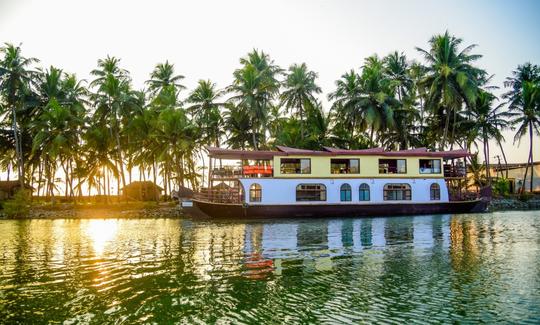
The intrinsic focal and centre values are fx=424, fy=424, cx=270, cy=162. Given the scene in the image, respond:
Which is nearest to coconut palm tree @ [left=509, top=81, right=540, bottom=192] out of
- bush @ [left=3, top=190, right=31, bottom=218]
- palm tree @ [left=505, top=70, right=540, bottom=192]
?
palm tree @ [left=505, top=70, right=540, bottom=192]

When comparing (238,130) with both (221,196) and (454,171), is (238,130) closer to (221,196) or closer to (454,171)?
(221,196)

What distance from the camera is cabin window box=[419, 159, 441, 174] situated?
33.2 meters

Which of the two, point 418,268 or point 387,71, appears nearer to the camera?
point 418,268

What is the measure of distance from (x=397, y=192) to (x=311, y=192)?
22.1 ft

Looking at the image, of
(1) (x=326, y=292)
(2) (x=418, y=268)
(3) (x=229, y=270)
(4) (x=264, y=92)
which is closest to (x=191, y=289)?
(3) (x=229, y=270)

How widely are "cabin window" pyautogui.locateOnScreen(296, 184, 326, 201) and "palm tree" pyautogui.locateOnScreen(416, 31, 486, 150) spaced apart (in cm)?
1647

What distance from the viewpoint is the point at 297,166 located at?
31922 mm

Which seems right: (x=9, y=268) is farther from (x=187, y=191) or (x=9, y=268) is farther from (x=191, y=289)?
(x=187, y=191)

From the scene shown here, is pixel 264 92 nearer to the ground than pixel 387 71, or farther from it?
nearer to the ground

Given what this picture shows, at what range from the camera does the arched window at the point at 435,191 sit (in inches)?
1296

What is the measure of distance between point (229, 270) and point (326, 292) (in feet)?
11.2

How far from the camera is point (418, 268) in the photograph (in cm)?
1130

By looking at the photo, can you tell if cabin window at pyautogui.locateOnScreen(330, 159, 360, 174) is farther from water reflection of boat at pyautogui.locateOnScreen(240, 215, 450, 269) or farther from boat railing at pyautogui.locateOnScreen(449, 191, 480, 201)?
water reflection of boat at pyautogui.locateOnScreen(240, 215, 450, 269)

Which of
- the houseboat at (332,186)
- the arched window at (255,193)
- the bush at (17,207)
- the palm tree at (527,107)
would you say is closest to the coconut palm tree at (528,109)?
the palm tree at (527,107)
